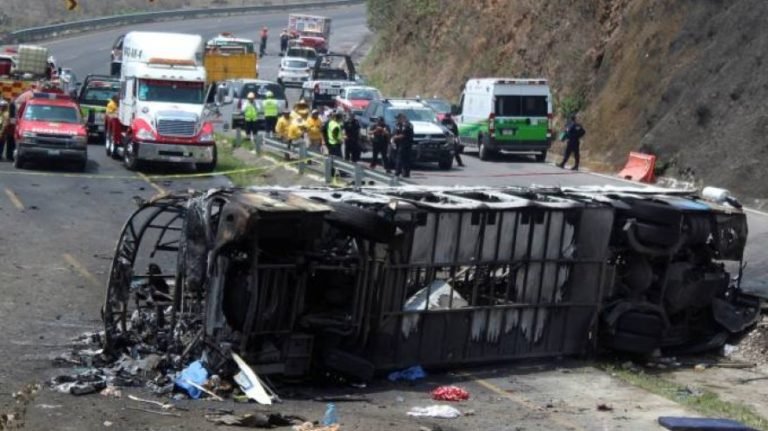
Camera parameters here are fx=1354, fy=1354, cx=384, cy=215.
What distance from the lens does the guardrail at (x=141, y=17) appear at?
81.1 m

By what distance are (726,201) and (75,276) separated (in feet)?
34.5

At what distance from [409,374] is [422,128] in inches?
895

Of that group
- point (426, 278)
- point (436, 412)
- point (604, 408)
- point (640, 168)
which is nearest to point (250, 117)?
point (640, 168)

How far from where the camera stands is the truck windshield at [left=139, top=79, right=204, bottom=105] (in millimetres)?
37281

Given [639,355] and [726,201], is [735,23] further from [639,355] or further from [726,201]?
[639,355]

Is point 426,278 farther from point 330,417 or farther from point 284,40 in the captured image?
point 284,40

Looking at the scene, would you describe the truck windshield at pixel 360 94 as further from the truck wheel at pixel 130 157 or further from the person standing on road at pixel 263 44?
the person standing on road at pixel 263 44

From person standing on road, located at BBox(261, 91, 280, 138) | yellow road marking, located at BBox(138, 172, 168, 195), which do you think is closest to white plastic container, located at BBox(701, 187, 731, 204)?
yellow road marking, located at BBox(138, 172, 168, 195)

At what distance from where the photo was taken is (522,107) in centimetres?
4153

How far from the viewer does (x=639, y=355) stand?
18.3m

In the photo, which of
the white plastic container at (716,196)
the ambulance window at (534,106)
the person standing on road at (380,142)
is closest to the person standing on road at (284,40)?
the ambulance window at (534,106)

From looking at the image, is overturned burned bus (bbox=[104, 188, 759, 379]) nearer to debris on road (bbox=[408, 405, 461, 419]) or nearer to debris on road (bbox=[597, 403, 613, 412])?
debris on road (bbox=[408, 405, 461, 419])

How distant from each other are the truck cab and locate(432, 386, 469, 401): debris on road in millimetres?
22657

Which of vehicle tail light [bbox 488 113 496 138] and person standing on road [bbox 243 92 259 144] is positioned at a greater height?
vehicle tail light [bbox 488 113 496 138]
